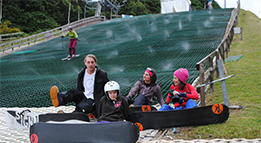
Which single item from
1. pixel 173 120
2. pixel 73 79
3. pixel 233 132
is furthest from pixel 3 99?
pixel 233 132

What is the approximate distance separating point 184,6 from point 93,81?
27.0 metres

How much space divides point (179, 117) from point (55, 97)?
155 centimetres

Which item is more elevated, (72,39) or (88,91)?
(72,39)

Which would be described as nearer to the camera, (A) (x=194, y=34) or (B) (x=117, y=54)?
(B) (x=117, y=54)

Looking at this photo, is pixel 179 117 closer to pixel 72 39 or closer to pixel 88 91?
pixel 88 91

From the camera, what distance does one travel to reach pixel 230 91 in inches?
189

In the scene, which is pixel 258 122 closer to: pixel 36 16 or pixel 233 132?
pixel 233 132

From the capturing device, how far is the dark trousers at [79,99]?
313cm

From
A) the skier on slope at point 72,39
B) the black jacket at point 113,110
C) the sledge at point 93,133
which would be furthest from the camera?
the skier on slope at point 72,39

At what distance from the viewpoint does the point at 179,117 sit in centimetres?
286

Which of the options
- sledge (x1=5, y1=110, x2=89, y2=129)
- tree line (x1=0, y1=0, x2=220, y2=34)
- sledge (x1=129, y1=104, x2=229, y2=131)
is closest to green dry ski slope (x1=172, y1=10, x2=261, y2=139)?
sledge (x1=129, y1=104, x2=229, y2=131)

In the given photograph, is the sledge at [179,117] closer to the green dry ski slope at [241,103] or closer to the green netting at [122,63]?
the green dry ski slope at [241,103]

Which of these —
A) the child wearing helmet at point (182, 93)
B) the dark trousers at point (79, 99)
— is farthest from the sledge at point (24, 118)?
the child wearing helmet at point (182, 93)

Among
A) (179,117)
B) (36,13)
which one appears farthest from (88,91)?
(36,13)
